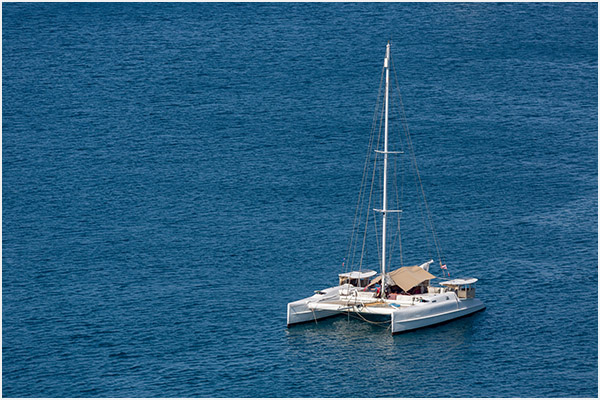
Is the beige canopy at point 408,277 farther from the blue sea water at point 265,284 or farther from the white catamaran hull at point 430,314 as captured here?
the blue sea water at point 265,284

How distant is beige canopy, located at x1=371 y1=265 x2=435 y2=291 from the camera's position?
139 meters

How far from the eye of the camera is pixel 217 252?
166m

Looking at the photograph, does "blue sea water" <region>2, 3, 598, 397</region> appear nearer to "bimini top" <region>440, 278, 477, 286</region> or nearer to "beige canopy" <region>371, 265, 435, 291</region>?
"bimini top" <region>440, 278, 477, 286</region>

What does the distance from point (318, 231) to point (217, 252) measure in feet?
50.6

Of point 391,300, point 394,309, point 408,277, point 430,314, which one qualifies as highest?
point 408,277

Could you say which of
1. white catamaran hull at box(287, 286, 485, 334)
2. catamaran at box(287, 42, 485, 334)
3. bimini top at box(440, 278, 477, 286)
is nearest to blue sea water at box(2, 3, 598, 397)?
white catamaran hull at box(287, 286, 485, 334)

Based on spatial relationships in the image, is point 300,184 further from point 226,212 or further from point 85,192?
point 85,192

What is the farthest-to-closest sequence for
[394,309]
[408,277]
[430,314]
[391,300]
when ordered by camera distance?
[408,277] < [391,300] < [430,314] < [394,309]

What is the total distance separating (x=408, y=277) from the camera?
141 meters

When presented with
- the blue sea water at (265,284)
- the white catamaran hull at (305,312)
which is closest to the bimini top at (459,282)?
the blue sea water at (265,284)

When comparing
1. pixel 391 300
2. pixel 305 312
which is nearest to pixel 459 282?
pixel 391 300

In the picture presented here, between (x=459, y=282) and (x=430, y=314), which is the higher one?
(x=459, y=282)

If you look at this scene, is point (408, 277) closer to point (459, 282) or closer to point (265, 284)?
point (459, 282)

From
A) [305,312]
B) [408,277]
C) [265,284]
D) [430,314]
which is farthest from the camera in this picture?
[265,284]
